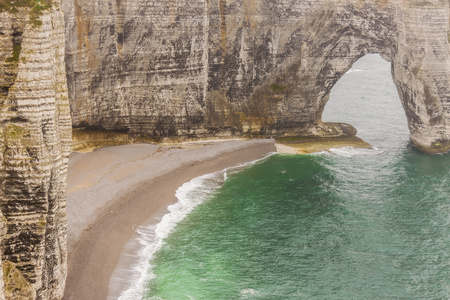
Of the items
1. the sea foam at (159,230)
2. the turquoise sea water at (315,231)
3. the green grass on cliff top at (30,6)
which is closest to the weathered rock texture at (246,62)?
the turquoise sea water at (315,231)

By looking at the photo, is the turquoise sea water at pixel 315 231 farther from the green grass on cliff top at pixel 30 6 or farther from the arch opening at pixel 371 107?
the green grass on cliff top at pixel 30 6

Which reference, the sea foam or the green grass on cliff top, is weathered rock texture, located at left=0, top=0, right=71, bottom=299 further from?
the sea foam

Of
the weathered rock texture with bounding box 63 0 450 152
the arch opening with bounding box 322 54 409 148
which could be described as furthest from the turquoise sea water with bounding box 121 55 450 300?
the weathered rock texture with bounding box 63 0 450 152

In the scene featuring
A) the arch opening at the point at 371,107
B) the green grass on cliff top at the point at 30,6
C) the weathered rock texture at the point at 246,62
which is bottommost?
the arch opening at the point at 371,107

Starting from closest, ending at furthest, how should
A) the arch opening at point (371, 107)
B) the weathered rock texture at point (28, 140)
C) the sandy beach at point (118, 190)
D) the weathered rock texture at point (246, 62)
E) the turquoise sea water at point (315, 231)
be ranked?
the weathered rock texture at point (28, 140)
the turquoise sea water at point (315, 231)
the sandy beach at point (118, 190)
the weathered rock texture at point (246, 62)
the arch opening at point (371, 107)

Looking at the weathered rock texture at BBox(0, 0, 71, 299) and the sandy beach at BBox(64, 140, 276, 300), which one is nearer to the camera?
the weathered rock texture at BBox(0, 0, 71, 299)

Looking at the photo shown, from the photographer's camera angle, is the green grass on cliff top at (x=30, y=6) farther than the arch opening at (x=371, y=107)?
No

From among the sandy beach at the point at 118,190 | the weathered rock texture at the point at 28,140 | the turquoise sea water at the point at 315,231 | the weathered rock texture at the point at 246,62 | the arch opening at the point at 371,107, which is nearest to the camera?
the weathered rock texture at the point at 28,140

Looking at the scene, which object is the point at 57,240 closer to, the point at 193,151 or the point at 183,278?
the point at 183,278
